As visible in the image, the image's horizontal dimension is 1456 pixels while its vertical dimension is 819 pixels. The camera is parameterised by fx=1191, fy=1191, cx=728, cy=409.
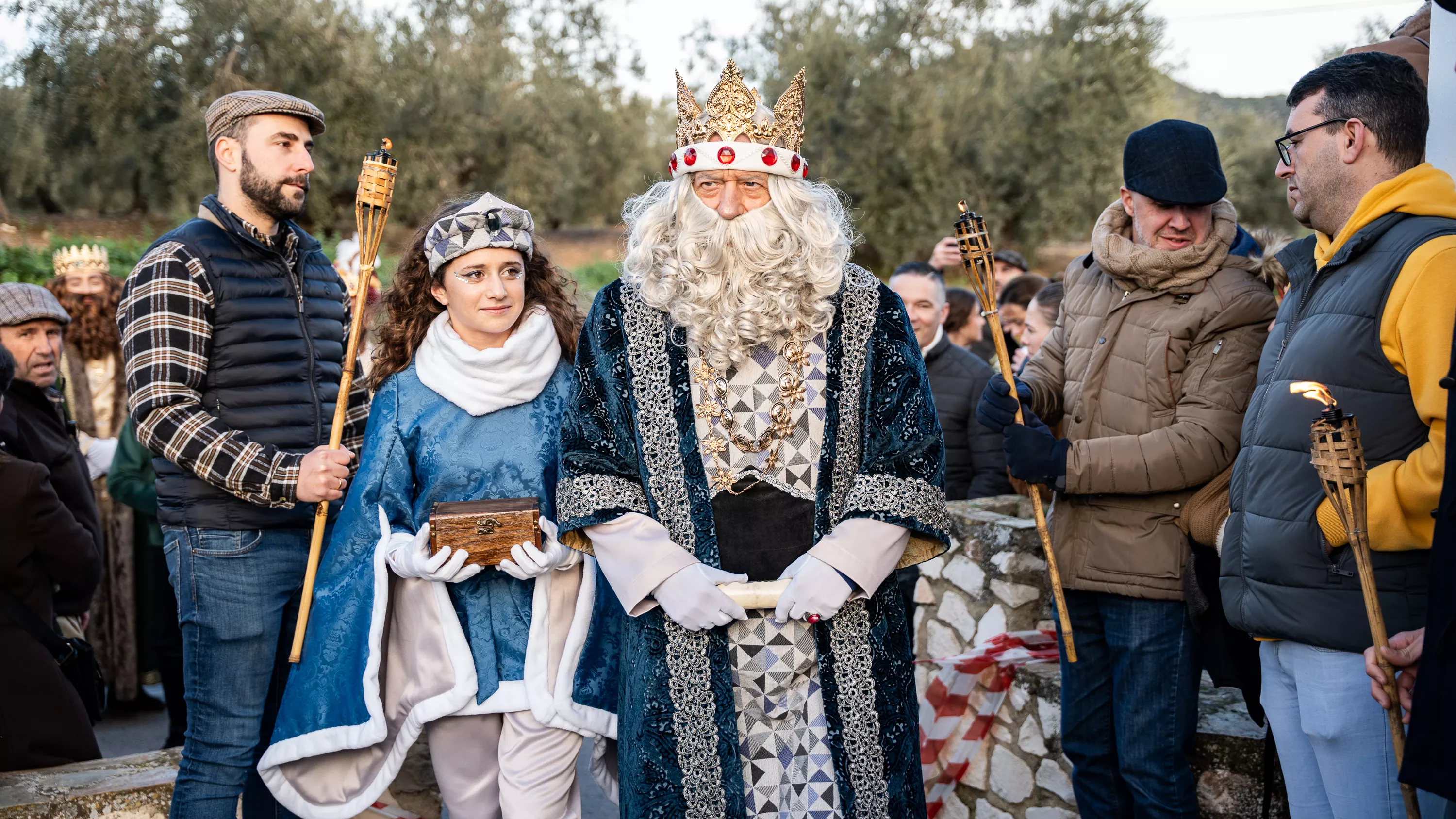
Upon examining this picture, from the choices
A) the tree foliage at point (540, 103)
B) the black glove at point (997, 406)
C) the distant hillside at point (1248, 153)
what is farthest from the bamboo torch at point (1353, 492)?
the distant hillside at point (1248, 153)

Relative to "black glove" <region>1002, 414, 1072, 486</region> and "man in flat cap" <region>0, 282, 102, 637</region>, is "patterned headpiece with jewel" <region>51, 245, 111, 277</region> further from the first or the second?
"black glove" <region>1002, 414, 1072, 486</region>

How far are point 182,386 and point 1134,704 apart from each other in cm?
289

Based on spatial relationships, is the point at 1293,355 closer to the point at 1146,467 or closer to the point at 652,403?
the point at 1146,467

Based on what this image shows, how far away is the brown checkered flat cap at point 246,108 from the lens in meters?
3.65

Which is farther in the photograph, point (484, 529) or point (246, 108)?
point (246, 108)

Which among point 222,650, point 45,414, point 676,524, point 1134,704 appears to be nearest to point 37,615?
point 222,650

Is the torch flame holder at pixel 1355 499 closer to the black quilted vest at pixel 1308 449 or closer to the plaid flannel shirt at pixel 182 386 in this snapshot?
the black quilted vest at pixel 1308 449

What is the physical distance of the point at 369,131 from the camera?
1866cm

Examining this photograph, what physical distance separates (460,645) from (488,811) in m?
0.45

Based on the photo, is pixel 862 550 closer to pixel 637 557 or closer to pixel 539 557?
pixel 637 557

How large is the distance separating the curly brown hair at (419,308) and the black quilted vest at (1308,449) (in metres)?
1.91

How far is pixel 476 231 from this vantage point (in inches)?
132

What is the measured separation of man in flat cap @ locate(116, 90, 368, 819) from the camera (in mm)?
3449

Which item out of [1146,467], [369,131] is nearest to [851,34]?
[369,131]
